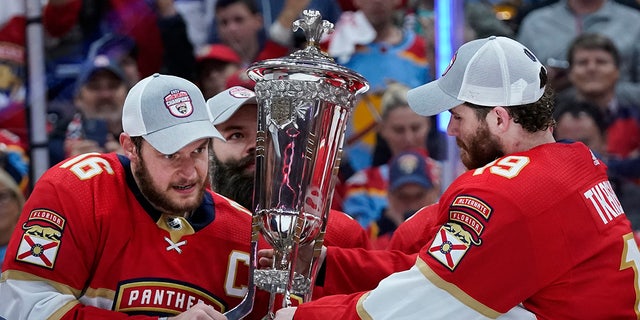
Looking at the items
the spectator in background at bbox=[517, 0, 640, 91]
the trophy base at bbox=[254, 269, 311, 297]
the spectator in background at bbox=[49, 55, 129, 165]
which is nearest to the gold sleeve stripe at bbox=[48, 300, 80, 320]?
the trophy base at bbox=[254, 269, 311, 297]

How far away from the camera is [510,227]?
258 cm

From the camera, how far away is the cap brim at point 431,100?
113 inches

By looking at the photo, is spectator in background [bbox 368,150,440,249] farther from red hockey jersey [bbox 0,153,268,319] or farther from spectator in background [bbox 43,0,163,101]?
red hockey jersey [bbox 0,153,268,319]

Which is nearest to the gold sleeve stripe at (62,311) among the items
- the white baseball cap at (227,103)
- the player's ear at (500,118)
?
the white baseball cap at (227,103)

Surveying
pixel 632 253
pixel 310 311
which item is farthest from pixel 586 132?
pixel 310 311

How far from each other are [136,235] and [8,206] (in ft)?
8.43

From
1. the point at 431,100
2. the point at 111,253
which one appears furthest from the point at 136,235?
the point at 431,100

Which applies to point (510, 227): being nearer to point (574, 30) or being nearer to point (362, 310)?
point (362, 310)

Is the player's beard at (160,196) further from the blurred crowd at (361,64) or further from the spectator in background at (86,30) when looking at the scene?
the spectator in background at (86,30)

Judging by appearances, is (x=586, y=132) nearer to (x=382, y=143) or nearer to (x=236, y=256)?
(x=382, y=143)

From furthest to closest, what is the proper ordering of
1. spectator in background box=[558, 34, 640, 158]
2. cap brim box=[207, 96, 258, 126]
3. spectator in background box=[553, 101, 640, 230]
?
1. spectator in background box=[558, 34, 640, 158]
2. spectator in background box=[553, 101, 640, 230]
3. cap brim box=[207, 96, 258, 126]

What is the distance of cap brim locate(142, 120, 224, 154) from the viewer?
2793 mm

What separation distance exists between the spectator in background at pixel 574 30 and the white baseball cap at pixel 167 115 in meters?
2.99

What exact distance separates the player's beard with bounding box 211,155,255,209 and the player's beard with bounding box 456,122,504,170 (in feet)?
2.93
